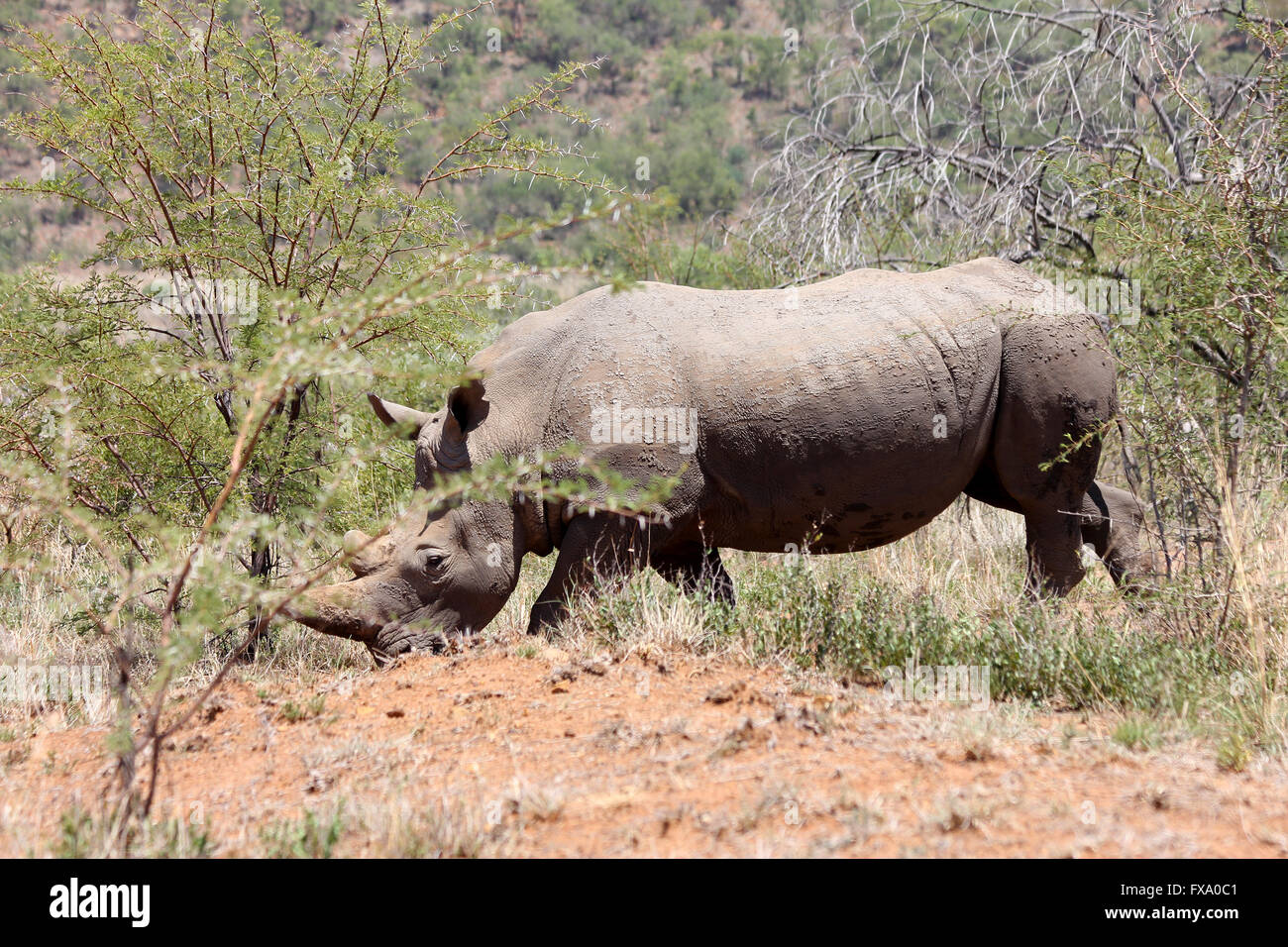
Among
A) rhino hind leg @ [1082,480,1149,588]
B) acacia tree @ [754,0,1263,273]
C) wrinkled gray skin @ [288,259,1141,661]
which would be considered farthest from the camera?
acacia tree @ [754,0,1263,273]

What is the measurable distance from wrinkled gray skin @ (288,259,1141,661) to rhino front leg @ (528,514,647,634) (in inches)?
0.4

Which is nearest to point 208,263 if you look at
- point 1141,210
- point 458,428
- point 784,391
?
point 458,428

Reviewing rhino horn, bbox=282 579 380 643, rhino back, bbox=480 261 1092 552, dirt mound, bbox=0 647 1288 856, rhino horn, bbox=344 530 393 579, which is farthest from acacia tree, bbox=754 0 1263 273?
dirt mound, bbox=0 647 1288 856

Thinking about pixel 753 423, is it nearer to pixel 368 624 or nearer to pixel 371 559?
pixel 371 559

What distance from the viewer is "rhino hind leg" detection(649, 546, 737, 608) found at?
645 centimetres

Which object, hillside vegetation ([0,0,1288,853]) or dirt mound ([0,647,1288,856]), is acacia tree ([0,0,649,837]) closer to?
hillside vegetation ([0,0,1288,853])

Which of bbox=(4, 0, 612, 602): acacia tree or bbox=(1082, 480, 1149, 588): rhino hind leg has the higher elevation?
bbox=(4, 0, 612, 602): acacia tree

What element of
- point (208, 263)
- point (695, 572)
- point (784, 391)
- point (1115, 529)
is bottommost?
point (695, 572)

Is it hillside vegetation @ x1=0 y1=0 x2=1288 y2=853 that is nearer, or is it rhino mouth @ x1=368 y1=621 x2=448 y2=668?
hillside vegetation @ x1=0 y1=0 x2=1288 y2=853

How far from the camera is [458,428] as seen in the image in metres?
5.73

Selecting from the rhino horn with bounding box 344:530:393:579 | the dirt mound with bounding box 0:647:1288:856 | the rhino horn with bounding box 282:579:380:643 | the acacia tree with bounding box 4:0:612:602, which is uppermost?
the acacia tree with bounding box 4:0:612:602

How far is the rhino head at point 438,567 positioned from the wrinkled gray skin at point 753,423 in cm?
1

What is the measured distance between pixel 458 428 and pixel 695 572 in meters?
1.75
